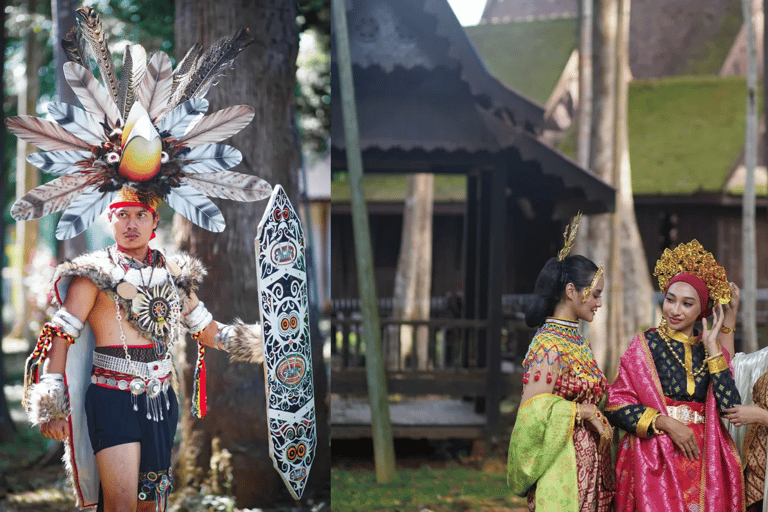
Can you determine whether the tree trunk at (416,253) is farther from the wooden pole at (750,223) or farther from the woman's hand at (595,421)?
the woman's hand at (595,421)

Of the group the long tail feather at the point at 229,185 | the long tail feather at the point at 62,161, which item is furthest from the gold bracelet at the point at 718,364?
the long tail feather at the point at 62,161

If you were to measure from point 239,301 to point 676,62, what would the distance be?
14.8 feet

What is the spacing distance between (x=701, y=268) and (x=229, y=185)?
218cm

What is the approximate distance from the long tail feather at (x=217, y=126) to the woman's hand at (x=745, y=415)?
247 cm

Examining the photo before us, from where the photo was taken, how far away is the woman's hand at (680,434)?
10.2 ft

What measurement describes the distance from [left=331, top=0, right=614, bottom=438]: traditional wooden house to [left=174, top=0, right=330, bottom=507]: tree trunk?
→ 2.48 ft

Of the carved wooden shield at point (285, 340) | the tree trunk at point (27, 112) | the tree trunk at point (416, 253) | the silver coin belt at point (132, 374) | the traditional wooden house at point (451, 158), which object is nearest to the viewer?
the silver coin belt at point (132, 374)

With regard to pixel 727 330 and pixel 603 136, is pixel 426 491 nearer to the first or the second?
pixel 727 330

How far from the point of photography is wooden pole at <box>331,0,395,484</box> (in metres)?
4.96

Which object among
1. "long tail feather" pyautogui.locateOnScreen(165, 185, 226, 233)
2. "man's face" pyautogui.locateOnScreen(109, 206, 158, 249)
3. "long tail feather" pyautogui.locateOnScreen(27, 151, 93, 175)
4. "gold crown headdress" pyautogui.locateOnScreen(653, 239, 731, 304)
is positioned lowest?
"gold crown headdress" pyautogui.locateOnScreen(653, 239, 731, 304)

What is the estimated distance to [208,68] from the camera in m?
3.47

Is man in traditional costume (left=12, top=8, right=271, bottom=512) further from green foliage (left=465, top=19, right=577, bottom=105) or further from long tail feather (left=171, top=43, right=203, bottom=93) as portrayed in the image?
green foliage (left=465, top=19, right=577, bottom=105)

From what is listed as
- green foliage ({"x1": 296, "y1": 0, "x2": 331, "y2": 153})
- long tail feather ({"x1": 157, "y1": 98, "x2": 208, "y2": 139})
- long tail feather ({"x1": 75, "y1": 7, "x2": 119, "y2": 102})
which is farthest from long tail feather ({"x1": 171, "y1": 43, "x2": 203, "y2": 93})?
green foliage ({"x1": 296, "y1": 0, "x2": 331, "y2": 153})

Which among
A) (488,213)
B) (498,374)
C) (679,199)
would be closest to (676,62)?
(679,199)
